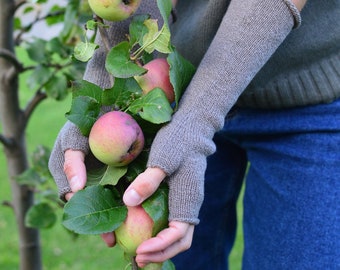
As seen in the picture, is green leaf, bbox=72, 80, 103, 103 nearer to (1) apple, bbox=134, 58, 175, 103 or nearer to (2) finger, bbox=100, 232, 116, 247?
(1) apple, bbox=134, 58, 175, 103

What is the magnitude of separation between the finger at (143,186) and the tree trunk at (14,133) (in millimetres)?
737

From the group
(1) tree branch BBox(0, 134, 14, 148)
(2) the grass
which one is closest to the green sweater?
(1) tree branch BBox(0, 134, 14, 148)

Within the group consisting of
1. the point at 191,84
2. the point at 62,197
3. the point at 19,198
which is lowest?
the point at 19,198

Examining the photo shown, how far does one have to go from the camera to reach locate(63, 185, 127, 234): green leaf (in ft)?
3.03

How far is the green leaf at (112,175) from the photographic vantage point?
3.25 ft

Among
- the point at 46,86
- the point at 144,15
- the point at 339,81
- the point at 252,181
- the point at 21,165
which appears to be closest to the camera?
the point at 144,15

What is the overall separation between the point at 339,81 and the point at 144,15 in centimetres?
39

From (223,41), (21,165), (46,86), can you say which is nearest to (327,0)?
(223,41)

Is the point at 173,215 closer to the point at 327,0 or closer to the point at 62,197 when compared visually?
the point at 62,197

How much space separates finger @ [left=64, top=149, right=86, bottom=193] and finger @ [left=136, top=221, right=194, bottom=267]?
0.46ft

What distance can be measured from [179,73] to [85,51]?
16cm

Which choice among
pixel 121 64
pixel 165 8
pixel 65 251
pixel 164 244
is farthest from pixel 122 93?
pixel 65 251

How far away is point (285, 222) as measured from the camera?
1.18m

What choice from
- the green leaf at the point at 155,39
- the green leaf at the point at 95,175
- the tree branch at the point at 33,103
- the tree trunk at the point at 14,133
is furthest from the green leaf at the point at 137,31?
the tree branch at the point at 33,103
